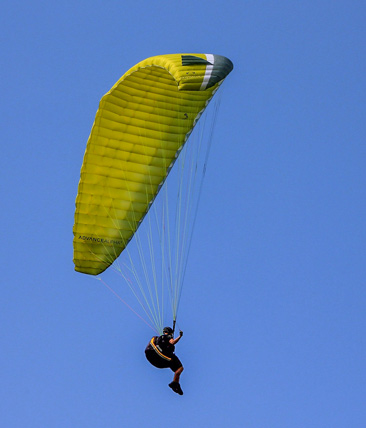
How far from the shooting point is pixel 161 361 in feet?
78.0

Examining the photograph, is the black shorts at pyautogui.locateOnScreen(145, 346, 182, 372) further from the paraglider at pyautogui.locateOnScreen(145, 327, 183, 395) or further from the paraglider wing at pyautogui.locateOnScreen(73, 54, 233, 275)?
the paraglider wing at pyautogui.locateOnScreen(73, 54, 233, 275)

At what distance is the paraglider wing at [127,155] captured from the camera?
82.2 ft

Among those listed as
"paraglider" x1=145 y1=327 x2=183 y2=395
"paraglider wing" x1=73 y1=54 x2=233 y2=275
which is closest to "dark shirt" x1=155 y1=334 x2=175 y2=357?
"paraglider" x1=145 y1=327 x2=183 y2=395

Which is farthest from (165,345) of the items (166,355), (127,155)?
(127,155)

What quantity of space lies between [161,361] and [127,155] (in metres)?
5.05

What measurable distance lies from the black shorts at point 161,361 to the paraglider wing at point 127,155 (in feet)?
11.4

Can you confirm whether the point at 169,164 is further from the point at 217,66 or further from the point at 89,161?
the point at 217,66

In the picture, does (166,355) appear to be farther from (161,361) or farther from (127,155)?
(127,155)

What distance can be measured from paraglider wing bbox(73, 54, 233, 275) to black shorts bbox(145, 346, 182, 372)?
11.4 ft

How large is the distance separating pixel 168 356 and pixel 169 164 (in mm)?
5056

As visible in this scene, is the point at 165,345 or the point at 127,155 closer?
the point at 165,345

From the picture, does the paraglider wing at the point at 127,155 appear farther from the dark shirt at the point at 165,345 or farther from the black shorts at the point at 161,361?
the dark shirt at the point at 165,345

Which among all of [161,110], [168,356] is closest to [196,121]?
[161,110]

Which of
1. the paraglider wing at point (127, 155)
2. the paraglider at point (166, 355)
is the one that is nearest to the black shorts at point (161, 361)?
the paraglider at point (166, 355)
